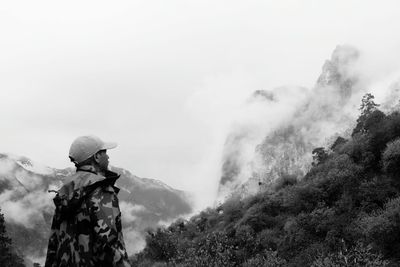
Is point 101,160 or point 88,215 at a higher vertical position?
point 101,160

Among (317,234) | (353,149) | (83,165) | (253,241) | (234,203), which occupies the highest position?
(234,203)

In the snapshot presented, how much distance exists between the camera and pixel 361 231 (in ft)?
94.3

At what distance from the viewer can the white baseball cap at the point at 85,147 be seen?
4.36 metres

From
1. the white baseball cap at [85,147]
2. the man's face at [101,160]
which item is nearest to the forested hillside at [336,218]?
the man's face at [101,160]

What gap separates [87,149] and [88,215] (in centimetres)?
64

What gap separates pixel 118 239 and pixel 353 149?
38.3 meters

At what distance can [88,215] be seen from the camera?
4.09 metres

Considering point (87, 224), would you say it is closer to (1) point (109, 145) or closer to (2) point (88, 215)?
(2) point (88, 215)

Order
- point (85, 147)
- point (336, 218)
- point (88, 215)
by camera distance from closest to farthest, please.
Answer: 1. point (88, 215)
2. point (85, 147)
3. point (336, 218)

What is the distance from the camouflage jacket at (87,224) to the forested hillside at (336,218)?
19.7 meters

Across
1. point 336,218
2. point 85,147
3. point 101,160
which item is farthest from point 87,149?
point 336,218

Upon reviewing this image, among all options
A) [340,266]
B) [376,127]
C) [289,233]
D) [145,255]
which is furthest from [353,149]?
[145,255]

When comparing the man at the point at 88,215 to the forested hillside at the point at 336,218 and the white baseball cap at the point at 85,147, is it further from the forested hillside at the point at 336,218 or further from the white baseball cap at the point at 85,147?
the forested hillside at the point at 336,218

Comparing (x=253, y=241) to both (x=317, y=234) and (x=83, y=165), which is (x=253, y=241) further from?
(x=83, y=165)
